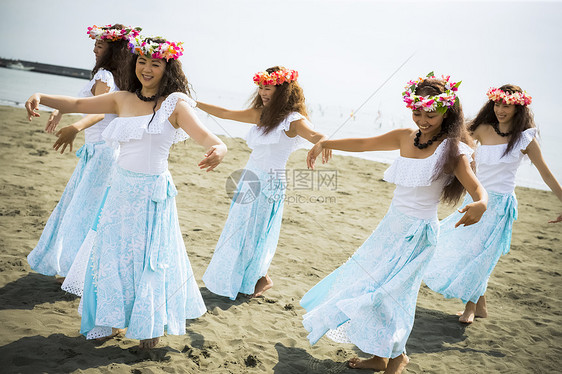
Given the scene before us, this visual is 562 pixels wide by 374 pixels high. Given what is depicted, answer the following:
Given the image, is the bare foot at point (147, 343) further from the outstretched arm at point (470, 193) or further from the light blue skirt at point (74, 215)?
the outstretched arm at point (470, 193)

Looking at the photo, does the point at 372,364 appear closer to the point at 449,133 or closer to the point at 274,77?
the point at 449,133

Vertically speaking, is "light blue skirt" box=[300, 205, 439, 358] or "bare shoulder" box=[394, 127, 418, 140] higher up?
"bare shoulder" box=[394, 127, 418, 140]

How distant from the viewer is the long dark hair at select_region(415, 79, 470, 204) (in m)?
3.18

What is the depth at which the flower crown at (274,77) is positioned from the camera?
4.50 meters

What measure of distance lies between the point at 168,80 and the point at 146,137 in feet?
1.48

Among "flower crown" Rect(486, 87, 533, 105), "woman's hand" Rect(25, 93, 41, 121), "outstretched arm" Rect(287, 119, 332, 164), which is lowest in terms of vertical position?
"woman's hand" Rect(25, 93, 41, 121)

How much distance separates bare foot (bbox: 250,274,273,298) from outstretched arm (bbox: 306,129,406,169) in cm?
154

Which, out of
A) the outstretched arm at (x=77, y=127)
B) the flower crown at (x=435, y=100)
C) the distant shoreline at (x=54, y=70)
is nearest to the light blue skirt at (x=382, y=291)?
the flower crown at (x=435, y=100)

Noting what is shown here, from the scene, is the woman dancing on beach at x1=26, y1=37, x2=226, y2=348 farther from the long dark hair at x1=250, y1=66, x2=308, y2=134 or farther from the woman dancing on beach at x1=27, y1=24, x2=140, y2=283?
the long dark hair at x1=250, y1=66, x2=308, y2=134

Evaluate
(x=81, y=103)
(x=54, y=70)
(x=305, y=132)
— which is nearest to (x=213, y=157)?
(x=81, y=103)

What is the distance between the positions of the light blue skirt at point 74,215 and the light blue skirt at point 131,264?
97 cm

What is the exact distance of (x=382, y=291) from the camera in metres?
3.20

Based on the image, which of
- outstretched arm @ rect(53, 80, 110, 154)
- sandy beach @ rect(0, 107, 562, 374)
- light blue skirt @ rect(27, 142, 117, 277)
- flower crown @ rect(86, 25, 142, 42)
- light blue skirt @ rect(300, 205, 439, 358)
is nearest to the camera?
light blue skirt @ rect(300, 205, 439, 358)

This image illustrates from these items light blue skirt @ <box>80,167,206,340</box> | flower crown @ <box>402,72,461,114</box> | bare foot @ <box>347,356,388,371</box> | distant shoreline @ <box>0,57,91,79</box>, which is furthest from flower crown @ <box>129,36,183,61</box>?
distant shoreline @ <box>0,57,91,79</box>
